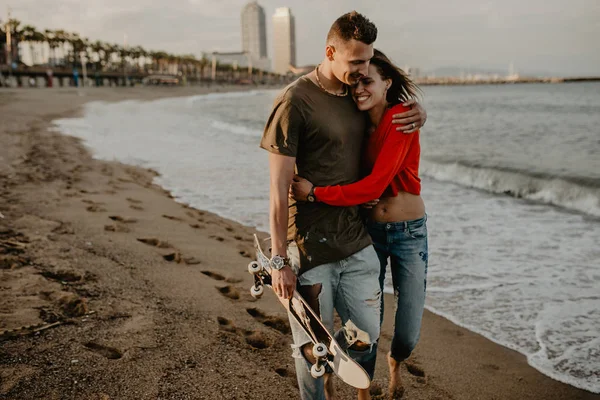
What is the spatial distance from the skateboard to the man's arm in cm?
9

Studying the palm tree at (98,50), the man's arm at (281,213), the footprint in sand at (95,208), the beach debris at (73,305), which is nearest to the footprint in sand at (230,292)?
the beach debris at (73,305)

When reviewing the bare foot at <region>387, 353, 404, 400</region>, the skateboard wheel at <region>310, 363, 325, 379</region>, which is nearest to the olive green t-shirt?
the skateboard wheel at <region>310, 363, 325, 379</region>

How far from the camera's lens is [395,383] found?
2.98m

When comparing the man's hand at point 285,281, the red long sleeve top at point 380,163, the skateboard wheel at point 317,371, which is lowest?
the skateboard wheel at point 317,371

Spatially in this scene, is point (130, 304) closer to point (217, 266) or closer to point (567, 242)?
point (217, 266)

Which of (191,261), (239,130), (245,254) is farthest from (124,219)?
(239,130)

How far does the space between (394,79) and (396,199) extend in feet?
2.30

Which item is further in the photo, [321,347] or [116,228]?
[116,228]

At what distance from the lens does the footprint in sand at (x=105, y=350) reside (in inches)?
117

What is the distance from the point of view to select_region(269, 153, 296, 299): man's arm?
88.7 inches

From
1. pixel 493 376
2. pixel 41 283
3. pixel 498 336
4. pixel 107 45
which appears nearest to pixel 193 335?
pixel 41 283

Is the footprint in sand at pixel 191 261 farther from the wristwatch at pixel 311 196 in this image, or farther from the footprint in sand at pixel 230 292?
the wristwatch at pixel 311 196

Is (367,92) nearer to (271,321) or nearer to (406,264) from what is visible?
(406,264)

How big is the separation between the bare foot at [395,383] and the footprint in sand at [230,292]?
5.37ft
